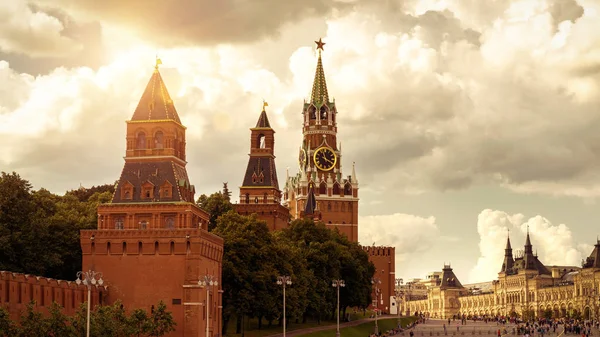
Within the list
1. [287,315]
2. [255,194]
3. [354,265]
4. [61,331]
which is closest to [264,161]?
[255,194]

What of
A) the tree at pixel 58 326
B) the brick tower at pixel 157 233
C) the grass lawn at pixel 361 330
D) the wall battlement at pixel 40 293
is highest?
the brick tower at pixel 157 233

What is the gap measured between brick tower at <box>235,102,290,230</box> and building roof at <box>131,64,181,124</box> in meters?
56.6

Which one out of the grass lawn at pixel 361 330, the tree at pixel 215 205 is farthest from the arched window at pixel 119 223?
the tree at pixel 215 205

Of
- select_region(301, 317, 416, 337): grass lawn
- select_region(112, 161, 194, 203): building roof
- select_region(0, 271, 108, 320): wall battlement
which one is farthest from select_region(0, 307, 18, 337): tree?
select_region(301, 317, 416, 337): grass lawn

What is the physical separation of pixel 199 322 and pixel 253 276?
16.9m

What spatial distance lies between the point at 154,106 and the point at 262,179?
193 ft

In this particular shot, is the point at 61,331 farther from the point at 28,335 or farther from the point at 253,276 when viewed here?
the point at 253,276

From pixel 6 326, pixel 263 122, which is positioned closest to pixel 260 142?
pixel 263 122

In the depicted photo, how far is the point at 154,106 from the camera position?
104562 millimetres

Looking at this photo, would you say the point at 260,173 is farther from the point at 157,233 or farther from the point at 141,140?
the point at 157,233

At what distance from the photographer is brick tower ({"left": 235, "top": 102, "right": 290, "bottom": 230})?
161 m

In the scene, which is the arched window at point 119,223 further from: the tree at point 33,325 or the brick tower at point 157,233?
the tree at point 33,325

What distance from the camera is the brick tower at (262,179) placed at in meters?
161

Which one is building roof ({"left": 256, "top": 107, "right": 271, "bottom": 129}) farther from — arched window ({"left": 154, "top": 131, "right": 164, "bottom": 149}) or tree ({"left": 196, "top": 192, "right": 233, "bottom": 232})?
arched window ({"left": 154, "top": 131, "right": 164, "bottom": 149})
